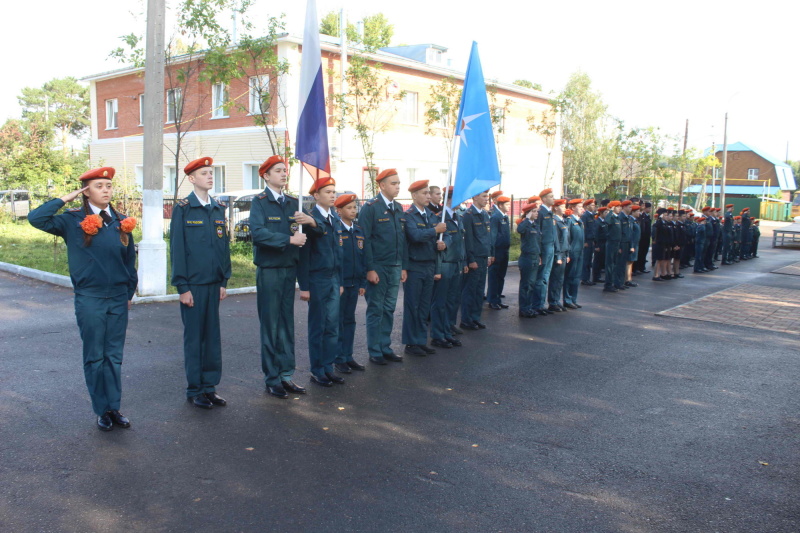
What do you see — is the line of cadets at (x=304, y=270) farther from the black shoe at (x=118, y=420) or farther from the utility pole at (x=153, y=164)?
the utility pole at (x=153, y=164)

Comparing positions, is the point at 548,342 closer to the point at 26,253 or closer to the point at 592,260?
the point at 592,260

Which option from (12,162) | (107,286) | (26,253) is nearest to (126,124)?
(12,162)

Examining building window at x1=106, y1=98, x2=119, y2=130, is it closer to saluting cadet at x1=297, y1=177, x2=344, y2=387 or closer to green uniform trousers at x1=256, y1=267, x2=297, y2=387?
saluting cadet at x1=297, y1=177, x2=344, y2=387

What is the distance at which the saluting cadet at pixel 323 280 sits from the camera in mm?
6387

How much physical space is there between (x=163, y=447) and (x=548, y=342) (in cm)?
545

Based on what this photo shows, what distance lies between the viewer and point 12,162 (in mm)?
26094

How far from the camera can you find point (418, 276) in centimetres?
803

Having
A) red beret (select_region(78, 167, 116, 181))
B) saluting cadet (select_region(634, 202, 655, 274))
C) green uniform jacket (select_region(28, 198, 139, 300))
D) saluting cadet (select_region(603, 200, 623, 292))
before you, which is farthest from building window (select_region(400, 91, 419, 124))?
green uniform jacket (select_region(28, 198, 139, 300))

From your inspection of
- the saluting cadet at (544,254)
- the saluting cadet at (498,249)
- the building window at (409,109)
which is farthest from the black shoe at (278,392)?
the building window at (409,109)

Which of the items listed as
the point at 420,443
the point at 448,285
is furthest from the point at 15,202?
the point at 420,443

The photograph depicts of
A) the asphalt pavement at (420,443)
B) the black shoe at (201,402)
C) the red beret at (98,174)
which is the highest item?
the red beret at (98,174)

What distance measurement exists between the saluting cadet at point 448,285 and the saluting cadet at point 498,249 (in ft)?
7.70

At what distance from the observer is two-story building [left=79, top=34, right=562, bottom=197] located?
25328 mm

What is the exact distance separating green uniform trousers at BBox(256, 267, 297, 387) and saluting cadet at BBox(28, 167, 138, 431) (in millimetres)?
1255
